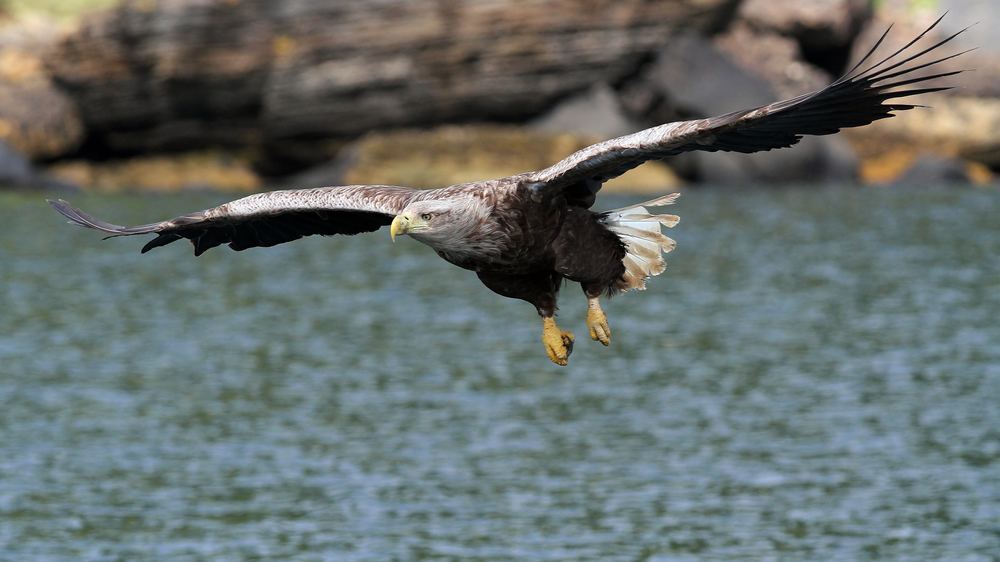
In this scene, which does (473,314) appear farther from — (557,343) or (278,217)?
(557,343)

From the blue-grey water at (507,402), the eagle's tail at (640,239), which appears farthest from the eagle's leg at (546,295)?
the blue-grey water at (507,402)

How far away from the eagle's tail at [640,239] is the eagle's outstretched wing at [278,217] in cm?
135

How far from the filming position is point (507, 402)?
29.2 metres

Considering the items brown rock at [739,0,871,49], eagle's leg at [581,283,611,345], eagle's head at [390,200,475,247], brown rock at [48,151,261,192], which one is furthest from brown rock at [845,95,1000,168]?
eagle's head at [390,200,475,247]

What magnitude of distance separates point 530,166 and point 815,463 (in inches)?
768

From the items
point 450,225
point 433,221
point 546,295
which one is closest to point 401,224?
point 433,221

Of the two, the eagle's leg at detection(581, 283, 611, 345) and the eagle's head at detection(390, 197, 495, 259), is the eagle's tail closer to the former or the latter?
the eagle's leg at detection(581, 283, 611, 345)

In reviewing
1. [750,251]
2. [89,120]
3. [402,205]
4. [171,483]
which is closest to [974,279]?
[750,251]

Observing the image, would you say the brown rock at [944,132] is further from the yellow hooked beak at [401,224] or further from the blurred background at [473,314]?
the yellow hooked beak at [401,224]

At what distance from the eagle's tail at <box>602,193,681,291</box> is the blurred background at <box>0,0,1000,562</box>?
1236 centimetres

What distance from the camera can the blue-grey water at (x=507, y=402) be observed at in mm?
21812

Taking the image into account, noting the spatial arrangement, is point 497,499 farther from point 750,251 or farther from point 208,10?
point 208,10

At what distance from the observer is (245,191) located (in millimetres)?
Answer: 47219

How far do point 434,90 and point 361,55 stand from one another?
2.74 m
